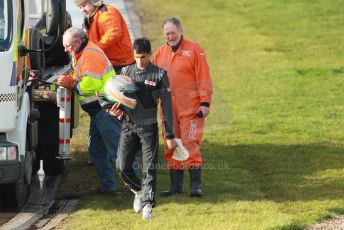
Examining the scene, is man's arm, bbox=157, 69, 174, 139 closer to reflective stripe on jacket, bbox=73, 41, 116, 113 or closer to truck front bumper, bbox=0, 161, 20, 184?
reflective stripe on jacket, bbox=73, 41, 116, 113

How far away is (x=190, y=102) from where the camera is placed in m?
11.8

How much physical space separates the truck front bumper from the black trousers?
41.9 inches

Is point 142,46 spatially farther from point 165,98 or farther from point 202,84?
point 202,84

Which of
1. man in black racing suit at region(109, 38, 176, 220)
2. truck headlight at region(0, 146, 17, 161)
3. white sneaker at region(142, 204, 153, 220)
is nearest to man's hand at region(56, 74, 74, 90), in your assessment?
man in black racing suit at region(109, 38, 176, 220)

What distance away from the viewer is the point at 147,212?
35.3 feet

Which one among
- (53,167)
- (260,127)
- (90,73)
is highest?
(90,73)

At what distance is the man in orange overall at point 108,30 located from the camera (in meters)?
12.7

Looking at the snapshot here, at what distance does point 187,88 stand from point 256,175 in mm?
1869

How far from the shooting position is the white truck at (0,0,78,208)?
10969mm

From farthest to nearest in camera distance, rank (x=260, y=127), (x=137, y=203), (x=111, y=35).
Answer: (x=260, y=127), (x=111, y=35), (x=137, y=203)

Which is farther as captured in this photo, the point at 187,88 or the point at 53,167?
the point at 53,167

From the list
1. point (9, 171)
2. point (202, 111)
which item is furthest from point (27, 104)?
point (202, 111)

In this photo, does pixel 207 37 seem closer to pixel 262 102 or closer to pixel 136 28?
pixel 136 28

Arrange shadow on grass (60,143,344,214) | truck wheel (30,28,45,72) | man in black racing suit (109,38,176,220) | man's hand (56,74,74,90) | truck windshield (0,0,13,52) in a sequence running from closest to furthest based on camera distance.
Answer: man in black racing suit (109,38,176,220) < truck windshield (0,0,13,52) < man's hand (56,74,74,90) < shadow on grass (60,143,344,214) < truck wheel (30,28,45,72)
